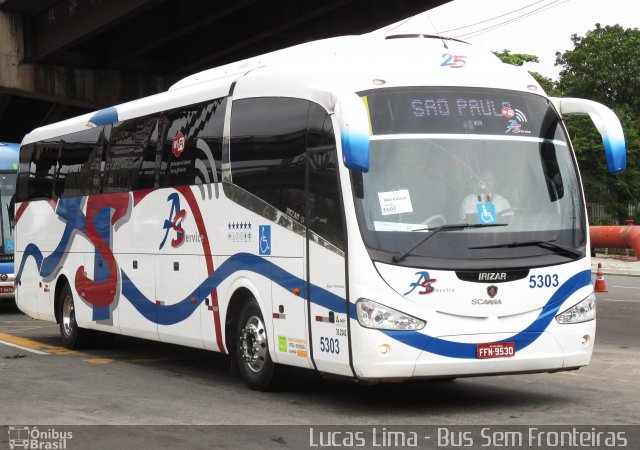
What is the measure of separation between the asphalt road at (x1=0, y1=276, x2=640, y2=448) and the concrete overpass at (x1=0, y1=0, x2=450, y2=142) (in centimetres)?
1339

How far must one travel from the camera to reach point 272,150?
1161 cm

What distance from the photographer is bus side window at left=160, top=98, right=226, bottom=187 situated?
42.2ft

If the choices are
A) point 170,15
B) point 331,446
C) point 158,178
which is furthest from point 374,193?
point 170,15

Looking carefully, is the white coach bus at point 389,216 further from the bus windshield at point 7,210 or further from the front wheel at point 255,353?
the bus windshield at point 7,210

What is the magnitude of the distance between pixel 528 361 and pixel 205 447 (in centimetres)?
315

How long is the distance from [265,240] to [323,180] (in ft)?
4.19

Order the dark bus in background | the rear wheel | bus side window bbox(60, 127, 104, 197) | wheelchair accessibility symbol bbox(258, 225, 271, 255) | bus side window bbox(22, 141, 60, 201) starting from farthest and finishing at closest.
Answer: the dark bus in background < bus side window bbox(22, 141, 60, 201) < the rear wheel < bus side window bbox(60, 127, 104, 197) < wheelchair accessibility symbol bbox(258, 225, 271, 255)

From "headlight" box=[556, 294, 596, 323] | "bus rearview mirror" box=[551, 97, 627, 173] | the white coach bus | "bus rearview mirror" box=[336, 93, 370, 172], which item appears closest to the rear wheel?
the white coach bus

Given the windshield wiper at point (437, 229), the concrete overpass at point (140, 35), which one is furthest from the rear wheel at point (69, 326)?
the concrete overpass at point (140, 35)

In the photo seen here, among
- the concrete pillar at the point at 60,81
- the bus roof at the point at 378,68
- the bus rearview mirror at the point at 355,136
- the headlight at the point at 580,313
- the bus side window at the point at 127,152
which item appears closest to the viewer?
the bus rearview mirror at the point at 355,136

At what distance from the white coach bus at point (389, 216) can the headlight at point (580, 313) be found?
0.02 meters

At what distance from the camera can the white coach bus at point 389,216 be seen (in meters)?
9.98

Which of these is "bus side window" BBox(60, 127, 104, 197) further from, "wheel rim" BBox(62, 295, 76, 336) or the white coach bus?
the white coach bus

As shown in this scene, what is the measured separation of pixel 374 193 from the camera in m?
10.2
